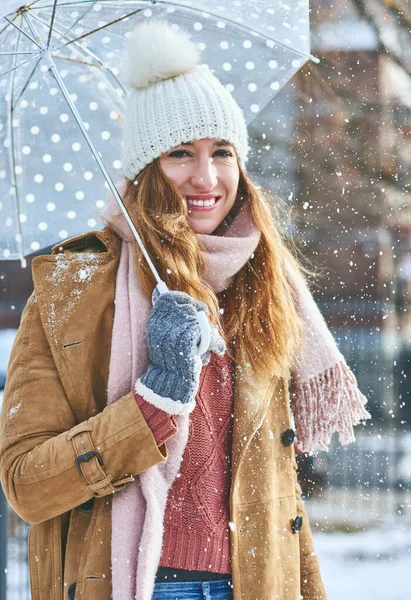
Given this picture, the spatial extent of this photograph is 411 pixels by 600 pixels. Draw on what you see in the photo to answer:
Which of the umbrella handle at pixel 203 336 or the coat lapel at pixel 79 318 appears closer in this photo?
the umbrella handle at pixel 203 336

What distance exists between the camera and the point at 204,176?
2697mm

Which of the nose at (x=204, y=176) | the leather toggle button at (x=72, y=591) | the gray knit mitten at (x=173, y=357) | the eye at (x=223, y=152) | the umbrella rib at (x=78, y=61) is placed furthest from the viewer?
the umbrella rib at (x=78, y=61)

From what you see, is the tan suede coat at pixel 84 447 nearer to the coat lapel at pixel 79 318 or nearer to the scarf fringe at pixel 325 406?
the coat lapel at pixel 79 318

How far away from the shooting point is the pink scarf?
7.70ft

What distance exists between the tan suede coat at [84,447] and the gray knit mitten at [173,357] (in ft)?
0.27

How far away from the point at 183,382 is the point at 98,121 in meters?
1.28

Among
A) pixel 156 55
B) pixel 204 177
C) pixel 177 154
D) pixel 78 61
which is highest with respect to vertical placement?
pixel 78 61

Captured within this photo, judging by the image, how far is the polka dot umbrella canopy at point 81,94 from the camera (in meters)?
3.02

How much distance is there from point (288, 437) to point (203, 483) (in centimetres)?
39

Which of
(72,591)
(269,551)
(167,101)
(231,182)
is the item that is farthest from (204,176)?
(72,591)

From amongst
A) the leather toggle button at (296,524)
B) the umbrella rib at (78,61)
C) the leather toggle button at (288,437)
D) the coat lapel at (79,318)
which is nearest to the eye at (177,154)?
the coat lapel at (79,318)

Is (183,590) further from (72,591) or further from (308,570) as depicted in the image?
(308,570)

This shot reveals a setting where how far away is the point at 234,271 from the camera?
2.77 metres

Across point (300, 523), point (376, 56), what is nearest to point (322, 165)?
point (376, 56)
